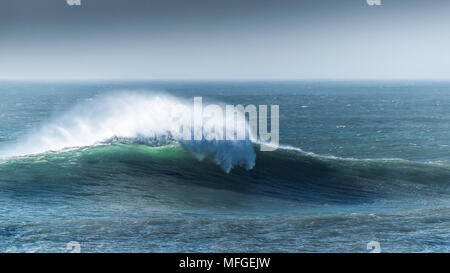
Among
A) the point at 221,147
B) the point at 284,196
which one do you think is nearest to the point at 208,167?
the point at 221,147

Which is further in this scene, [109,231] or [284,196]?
[284,196]

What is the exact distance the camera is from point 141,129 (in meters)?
17.7

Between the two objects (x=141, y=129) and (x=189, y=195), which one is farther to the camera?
(x=141, y=129)

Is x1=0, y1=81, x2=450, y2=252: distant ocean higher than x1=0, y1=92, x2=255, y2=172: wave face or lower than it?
lower

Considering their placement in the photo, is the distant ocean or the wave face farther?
the wave face

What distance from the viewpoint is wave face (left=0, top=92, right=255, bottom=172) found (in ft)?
55.6

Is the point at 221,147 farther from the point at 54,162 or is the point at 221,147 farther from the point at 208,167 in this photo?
the point at 54,162

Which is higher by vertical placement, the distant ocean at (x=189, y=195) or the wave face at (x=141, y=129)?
the wave face at (x=141, y=129)

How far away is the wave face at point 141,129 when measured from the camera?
16938 mm

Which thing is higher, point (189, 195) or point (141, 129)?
point (141, 129)

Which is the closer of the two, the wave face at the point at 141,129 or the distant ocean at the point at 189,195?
the distant ocean at the point at 189,195

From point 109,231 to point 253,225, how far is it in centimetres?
282
